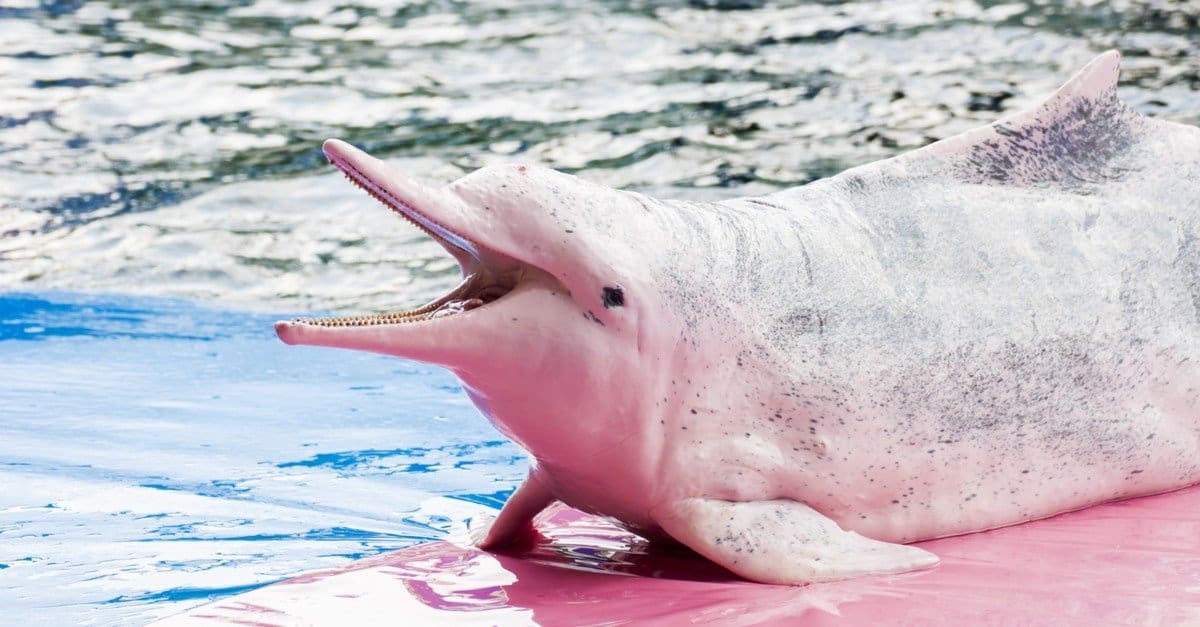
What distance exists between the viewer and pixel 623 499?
3.67m

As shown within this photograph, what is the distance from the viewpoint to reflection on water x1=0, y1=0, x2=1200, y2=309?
33.3 feet

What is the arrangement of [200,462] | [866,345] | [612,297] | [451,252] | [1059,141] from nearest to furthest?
[612,297] < [451,252] < [866,345] < [1059,141] < [200,462]

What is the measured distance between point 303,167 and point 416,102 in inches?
82.6

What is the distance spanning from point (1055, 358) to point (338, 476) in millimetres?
2408

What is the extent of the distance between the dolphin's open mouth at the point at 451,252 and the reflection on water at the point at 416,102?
5518mm

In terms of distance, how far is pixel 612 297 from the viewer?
354 cm

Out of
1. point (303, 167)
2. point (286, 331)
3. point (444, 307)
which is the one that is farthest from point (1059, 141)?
point (303, 167)

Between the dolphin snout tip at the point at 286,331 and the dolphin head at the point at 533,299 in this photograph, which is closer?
the dolphin snout tip at the point at 286,331

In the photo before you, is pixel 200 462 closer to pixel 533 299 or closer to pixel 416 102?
pixel 533 299

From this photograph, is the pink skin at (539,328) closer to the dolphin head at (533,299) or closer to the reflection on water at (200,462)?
the dolphin head at (533,299)

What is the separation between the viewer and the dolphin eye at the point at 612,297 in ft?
11.6

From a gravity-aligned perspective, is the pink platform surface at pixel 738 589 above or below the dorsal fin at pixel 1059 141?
below

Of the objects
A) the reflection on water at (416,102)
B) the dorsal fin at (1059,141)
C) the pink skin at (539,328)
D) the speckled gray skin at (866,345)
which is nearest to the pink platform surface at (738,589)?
the speckled gray skin at (866,345)

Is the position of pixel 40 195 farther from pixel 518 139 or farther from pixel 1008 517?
pixel 1008 517
